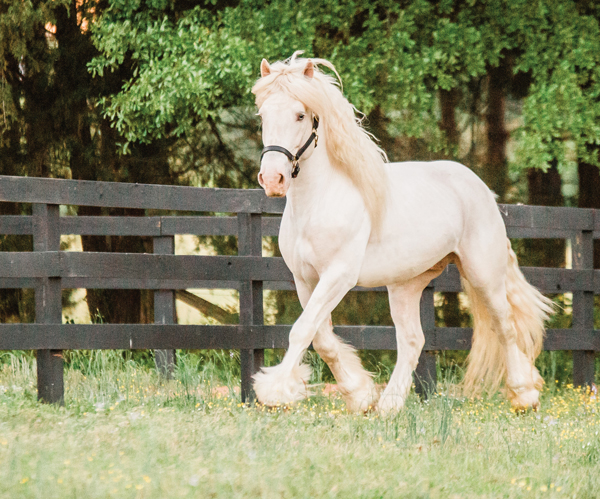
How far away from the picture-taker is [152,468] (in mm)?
2971

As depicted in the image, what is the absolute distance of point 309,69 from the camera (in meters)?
4.29

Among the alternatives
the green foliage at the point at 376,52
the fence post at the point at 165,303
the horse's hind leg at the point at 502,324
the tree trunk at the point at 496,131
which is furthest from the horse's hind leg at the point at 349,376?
the tree trunk at the point at 496,131

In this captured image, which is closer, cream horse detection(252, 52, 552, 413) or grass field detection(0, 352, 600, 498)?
grass field detection(0, 352, 600, 498)

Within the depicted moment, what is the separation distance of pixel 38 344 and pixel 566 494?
297 cm

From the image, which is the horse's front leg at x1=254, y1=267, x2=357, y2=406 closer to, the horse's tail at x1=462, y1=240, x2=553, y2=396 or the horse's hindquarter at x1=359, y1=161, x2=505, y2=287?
the horse's hindquarter at x1=359, y1=161, x2=505, y2=287

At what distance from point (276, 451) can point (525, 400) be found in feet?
8.42

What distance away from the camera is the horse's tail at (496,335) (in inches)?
218

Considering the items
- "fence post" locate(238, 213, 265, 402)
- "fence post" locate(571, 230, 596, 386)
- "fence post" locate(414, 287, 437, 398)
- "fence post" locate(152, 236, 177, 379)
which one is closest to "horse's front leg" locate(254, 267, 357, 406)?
"fence post" locate(238, 213, 265, 402)

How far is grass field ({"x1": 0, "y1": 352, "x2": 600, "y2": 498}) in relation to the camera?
283 centimetres

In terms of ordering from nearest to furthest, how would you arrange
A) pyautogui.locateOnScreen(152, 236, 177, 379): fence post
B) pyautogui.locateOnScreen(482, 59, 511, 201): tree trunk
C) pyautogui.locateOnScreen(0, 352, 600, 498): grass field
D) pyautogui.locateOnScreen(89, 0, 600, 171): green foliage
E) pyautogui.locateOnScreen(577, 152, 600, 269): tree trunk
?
pyautogui.locateOnScreen(0, 352, 600, 498): grass field
pyautogui.locateOnScreen(152, 236, 177, 379): fence post
pyautogui.locateOnScreen(89, 0, 600, 171): green foliage
pyautogui.locateOnScreen(577, 152, 600, 269): tree trunk
pyautogui.locateOnScreen(482, 59, 511, 201): tree trunk

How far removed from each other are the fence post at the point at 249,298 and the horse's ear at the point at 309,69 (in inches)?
48.6

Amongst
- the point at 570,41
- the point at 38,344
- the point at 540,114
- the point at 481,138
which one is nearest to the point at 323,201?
the point at 38,344

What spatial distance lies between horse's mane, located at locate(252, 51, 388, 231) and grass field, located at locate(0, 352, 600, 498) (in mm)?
1280

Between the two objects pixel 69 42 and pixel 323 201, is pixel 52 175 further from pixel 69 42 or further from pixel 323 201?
pixel 323 201
